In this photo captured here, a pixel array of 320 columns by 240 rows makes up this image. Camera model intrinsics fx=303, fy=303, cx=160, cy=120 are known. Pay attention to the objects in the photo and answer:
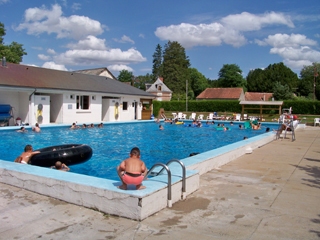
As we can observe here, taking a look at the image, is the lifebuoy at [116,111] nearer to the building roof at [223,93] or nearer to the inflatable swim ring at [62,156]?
the inflatable swim ring at [62,156]

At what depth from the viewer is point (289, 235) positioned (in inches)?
149

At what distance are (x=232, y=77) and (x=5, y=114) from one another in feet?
235

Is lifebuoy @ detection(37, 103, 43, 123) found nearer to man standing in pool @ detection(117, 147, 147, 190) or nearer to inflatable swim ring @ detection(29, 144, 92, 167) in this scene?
inflatable swim ring @ detection(29, 144, 92, 167)

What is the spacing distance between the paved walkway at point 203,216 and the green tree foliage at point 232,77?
7949 centimetres

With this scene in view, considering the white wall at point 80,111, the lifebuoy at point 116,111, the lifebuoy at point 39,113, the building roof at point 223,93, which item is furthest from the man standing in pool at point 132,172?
the building roof at point 223,93

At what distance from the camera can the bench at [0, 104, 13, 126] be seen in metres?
19.2

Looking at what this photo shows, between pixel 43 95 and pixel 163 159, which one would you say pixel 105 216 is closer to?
pixel 163 159

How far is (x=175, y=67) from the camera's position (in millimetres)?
78000

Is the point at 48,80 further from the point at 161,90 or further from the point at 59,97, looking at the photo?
the point at 161,90

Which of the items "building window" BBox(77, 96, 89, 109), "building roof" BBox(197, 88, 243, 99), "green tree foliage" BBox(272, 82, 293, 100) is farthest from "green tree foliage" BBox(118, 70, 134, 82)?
"building window" BBox(77, 96, 89, 109)

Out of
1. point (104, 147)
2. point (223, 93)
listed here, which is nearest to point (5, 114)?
point (104, 147)

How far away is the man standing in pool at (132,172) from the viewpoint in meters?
4.57

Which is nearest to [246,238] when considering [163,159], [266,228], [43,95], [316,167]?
[266,228]

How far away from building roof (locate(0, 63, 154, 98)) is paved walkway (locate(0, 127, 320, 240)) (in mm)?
16508
